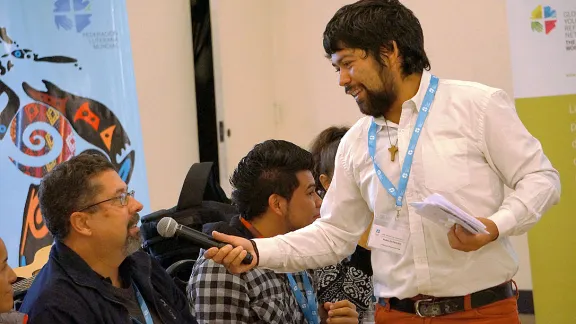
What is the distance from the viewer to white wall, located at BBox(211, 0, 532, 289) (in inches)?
210

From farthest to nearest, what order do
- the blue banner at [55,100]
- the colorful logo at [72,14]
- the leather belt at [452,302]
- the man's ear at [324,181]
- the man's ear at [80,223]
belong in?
the colorful logo at [72,14], the blue banner at [55,100], the man's ear at [324,181], the man's ear at [80,223], the leather belt at [452,302]

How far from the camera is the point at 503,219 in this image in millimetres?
2051

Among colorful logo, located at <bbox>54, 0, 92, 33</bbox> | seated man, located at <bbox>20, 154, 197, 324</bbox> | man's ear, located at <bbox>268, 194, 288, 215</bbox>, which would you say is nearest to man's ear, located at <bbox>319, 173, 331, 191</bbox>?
man's ear, located at <bbox>268, 194, 288, 215</bbox>

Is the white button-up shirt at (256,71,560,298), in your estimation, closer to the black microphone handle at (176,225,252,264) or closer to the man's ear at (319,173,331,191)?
the black microphone handle at (176,225,252,264)

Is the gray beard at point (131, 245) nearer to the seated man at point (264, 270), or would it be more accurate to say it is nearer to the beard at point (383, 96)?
the seated man at point (264, 270)

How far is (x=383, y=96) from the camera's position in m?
2.25

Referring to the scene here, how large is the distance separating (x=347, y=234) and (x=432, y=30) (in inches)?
132

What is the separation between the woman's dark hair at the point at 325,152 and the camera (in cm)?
352

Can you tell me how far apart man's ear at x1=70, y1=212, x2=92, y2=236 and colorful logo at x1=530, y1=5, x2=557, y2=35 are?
307cm

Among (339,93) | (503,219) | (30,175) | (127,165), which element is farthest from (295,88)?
(503,219)

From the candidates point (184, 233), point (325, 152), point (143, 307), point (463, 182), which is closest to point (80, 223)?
point (143, 307)

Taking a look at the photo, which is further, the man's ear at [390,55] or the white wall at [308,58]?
the white wall at [308,58]

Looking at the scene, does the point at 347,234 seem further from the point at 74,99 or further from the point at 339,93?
the point at 339,93

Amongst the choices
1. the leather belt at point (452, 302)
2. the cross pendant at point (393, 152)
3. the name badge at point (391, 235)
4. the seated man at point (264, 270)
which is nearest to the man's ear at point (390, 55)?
the cross pendant at point (393, 152)
